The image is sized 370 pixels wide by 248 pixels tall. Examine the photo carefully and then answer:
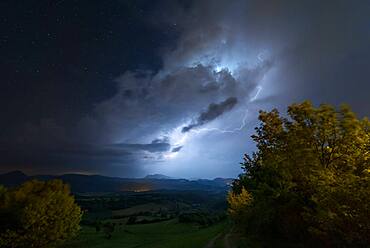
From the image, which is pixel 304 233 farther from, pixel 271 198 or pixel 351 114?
pixel 351 114

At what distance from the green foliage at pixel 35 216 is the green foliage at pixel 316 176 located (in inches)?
1351

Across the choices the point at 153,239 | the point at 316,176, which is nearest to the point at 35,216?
the point at 316,176

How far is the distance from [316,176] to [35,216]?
42275 mm

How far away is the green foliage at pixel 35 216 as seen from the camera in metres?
52.0

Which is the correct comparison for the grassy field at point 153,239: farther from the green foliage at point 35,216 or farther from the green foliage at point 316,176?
the green foliage at point 316,176

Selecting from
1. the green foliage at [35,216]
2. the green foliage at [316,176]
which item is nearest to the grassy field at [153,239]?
the green foliage at [35,216]

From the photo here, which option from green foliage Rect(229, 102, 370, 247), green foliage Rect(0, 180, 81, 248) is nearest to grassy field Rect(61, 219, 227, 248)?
green foliage Rect(0, 180, 81, 248)

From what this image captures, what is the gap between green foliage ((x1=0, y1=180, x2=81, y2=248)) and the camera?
52.0 metres

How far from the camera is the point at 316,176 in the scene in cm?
2712

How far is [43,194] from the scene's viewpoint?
57.3 metres

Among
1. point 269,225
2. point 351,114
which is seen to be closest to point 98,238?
point 269,225

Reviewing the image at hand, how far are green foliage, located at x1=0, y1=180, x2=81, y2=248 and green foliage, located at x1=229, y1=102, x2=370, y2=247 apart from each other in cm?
3431

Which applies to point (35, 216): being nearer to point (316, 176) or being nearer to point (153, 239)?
point (316, 176)

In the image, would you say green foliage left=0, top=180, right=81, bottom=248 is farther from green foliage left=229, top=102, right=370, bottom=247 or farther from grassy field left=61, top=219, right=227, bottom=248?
green foliage left=229, top=102, right=370, bottom=247
